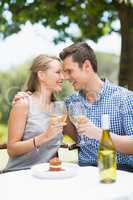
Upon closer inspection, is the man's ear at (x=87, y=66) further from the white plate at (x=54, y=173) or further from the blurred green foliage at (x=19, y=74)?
the blurred green foliage at (x=19, y=74)

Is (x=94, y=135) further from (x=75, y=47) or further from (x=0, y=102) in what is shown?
(x=0, y=102)

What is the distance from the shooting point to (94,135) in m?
2.24

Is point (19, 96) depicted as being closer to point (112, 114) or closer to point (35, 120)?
point (35, 120)

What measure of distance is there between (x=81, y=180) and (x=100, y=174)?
0.34 feet

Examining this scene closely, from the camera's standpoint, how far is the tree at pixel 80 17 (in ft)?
20.3

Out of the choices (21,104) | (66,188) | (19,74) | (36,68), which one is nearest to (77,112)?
(66,188)

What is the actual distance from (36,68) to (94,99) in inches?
15.9

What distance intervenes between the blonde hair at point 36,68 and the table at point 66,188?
2.74 ft

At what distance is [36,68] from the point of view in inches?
A: 112

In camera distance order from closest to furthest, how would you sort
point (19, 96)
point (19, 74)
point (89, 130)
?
point (89, 130) → point (19, 96) → point (19, 74)

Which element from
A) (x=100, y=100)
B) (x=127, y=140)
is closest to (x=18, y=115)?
(x=100, y=100)

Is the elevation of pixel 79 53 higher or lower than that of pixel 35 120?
higher

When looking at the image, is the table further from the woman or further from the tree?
the tree

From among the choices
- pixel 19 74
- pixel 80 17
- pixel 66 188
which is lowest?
pixel 66 188
